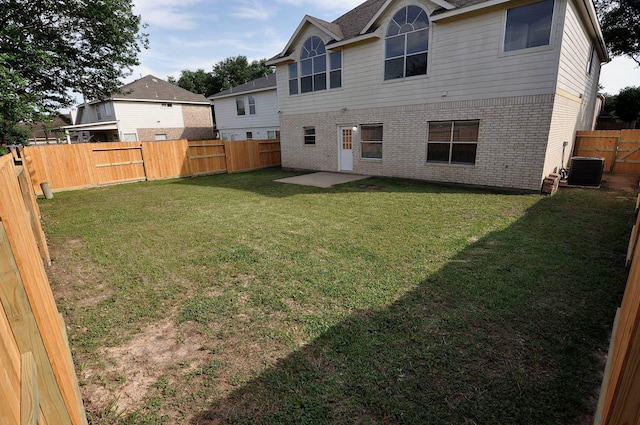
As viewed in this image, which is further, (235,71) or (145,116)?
(235,71)

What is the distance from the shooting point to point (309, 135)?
632 inches

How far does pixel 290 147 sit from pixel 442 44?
881 cm

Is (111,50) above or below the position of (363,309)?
above

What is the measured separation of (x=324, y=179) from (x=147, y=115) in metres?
20.3

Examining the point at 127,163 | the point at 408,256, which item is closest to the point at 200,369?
the point at 408,256

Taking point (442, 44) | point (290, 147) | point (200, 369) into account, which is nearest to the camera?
point (200, 369)

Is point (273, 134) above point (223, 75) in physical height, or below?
below

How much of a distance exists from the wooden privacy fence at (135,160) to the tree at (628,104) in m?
28.3

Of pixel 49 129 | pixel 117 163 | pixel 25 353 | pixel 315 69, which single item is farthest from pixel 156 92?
pixel 25 353

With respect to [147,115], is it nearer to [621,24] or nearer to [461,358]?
[461,358]

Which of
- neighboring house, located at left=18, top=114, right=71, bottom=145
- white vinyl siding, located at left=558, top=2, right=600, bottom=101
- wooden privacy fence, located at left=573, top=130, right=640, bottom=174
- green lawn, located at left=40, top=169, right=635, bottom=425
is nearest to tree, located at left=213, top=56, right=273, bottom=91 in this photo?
neighboring house, located at left=18, top=114, right=71, bottom=145

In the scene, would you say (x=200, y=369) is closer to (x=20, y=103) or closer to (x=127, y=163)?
(x=20, y=103)

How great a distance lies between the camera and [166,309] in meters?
3.84

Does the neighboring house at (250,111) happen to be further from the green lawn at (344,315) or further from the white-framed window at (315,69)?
the green lawn at (344,315)
